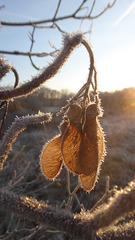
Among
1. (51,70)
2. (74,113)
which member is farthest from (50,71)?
(74,113)

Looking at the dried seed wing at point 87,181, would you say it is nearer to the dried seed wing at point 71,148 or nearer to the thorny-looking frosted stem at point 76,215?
the dried seed wing at point 71,148

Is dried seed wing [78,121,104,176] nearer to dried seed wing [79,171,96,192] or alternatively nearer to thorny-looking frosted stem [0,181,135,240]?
dried seed wing [79,171,96,192]

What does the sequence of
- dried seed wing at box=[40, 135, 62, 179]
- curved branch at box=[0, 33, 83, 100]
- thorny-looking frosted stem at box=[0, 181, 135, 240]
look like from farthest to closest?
dried seed wing at box=[40, 135, 62, 179] < curved branch at box=[0, 33, 83, 100] < thorny-looking frosted stem at box=[0, 181, 135, 240]

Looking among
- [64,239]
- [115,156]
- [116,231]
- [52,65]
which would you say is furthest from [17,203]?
[115,156]

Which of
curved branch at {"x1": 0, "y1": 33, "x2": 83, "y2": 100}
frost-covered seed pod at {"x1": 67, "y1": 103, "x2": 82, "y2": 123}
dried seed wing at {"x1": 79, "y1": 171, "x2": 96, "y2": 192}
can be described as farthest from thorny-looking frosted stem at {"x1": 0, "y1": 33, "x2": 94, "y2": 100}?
dried seed wing at {"x1": 79, "y1": 171, "x2": 96, "y2": 192}

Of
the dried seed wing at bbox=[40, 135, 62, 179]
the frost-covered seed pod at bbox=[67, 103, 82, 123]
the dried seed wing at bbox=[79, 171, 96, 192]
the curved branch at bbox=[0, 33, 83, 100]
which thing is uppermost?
the curved branch at bbox=[0, 33, 83, 100]

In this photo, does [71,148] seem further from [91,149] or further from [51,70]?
[51,70]

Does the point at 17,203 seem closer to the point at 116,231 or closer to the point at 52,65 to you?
the point at 116,231
